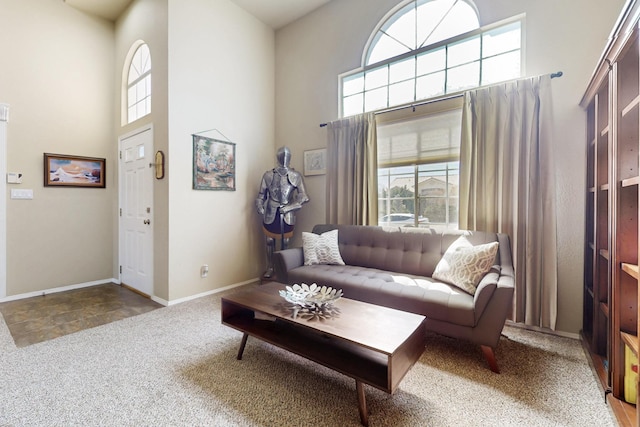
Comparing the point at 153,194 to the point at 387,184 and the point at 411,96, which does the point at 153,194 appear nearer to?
the point at 387,184

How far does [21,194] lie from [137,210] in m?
1.21

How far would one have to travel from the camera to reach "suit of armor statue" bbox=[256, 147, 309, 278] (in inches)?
137

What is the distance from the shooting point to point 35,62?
3.24m

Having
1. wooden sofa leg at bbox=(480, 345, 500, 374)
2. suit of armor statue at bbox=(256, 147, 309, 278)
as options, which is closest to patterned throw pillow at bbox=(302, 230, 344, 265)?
suit of armor statue at bbox=(256, 147, 309, 278)

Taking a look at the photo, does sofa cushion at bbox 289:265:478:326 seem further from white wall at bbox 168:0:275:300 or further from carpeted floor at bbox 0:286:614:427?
white wall at bbox 168:0:275:300

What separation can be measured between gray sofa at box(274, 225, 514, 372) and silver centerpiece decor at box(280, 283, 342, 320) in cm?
58

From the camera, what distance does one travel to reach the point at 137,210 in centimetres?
342

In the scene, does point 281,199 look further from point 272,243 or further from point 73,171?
point 73,171

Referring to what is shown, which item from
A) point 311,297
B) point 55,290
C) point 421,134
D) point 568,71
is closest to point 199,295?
point 55,290

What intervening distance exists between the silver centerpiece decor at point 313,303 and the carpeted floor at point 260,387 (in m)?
0.39

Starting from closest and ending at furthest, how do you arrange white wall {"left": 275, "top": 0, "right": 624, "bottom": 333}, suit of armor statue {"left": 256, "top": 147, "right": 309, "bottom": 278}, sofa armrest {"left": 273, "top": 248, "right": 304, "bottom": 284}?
white wall {"left": 275, "top": 0, "right": 624, "bottom": 333} < sofa armrest {"left": 273, "top": 248, "right": 304, "bottom": 284} < suit of armor statue {"left": 256, "top": 147, "right": 309, "bottom": 278}

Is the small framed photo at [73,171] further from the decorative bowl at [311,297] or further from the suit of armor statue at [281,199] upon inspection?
the decorative bowl at [311,297]

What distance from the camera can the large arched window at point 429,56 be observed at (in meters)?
2.56

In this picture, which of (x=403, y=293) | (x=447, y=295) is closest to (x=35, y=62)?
(x=403, y=293)
